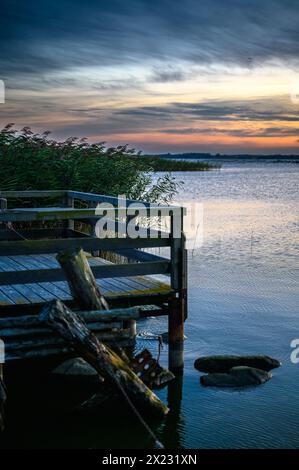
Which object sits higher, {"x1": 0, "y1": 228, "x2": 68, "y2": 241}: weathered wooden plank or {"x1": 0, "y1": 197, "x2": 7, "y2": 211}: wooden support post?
{"x1": 0, "y1": 197, "x2": 7, "y2": 211}: wooden support post

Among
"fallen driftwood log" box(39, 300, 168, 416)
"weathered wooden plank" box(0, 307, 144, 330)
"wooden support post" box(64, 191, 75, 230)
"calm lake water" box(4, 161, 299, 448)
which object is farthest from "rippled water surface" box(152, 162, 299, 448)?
"wooden support post" box(64, 191, 75, 230)

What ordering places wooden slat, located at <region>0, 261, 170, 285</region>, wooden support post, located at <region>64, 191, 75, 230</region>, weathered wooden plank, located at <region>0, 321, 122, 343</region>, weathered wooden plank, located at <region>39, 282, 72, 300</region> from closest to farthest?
weathered wooden plank, located at <region>0, 321, 122, 343</region>
wooden slat, located at <region>0, 261, 170, 285</region>
weathered wooden plank, located at <region>39, 282, 72, 300</region>
wooden support post, located at <region>64, 191, 75, 230</region>

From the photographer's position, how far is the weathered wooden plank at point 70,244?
7680 mm

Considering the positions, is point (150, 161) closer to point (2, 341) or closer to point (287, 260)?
point (287, 260)

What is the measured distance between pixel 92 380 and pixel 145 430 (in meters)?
1.68

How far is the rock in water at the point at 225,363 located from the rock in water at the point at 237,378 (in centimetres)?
23

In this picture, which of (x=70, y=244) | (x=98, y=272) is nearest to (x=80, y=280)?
(x=70, y=244)

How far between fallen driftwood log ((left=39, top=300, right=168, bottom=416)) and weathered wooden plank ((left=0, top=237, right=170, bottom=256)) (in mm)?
1135

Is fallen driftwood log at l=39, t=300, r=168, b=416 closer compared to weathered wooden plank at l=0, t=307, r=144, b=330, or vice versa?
fallen driftwood log at l=39, t=300, r=168, b=416

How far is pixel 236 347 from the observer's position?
11.0 metres

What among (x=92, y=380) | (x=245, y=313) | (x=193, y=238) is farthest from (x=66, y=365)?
(x=193, y=238)

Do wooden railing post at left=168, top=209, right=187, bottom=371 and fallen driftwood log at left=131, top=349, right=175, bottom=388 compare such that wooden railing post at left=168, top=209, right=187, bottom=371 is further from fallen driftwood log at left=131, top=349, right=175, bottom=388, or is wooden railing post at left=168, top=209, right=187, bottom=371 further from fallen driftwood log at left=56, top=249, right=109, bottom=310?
fallen driftwood log at left=56, top=249, right=109, bottom=310

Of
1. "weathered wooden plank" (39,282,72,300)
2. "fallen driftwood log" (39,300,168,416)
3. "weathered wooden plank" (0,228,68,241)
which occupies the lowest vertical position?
"fallen driftwood log" (39,300,168,416)

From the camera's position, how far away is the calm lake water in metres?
7.30
